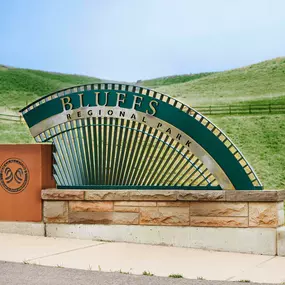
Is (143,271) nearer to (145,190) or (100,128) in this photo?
(145,190)

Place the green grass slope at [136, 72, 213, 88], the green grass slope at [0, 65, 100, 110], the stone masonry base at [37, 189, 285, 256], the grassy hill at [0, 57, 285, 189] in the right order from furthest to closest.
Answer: the green grass slope at [136, 72, 213, 88] → the green grass slope at [0, 65, 100, 110] → the grassy hill at [0, 57, 285, 189] → the stone masonry base at [37, 189, 285, 256]

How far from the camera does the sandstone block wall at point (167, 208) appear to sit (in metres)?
9.65

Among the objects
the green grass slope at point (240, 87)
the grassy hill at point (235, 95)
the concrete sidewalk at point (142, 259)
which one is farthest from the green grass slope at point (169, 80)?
the concrete sidewalk at point (142, 259)

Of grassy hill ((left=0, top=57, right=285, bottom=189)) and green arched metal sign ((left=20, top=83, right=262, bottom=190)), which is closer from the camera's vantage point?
green arched metal sign ((left=20, top=83, right=262, bottom=190))

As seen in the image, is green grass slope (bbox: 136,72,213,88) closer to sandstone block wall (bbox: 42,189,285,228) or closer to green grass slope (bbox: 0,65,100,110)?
green grass slope (bbox: 0,65,100,110)

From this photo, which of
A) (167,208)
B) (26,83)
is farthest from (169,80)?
(167,208)

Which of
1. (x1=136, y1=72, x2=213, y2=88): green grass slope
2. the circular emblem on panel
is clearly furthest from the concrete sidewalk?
(x1=136, y1=72, x2=213, y2=88): green grass slope

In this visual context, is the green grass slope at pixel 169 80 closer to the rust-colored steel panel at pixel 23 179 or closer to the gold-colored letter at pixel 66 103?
the gold-colored letter at pixel 66 103

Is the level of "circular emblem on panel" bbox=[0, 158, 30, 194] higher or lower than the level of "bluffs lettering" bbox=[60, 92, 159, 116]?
lower

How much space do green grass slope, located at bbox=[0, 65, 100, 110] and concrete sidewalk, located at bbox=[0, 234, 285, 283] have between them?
6403 centimetres

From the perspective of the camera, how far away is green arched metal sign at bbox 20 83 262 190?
10.2 metres

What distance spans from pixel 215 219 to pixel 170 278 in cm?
224

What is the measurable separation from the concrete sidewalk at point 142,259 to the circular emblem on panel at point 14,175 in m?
0.95

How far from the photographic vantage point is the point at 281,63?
75500mm
